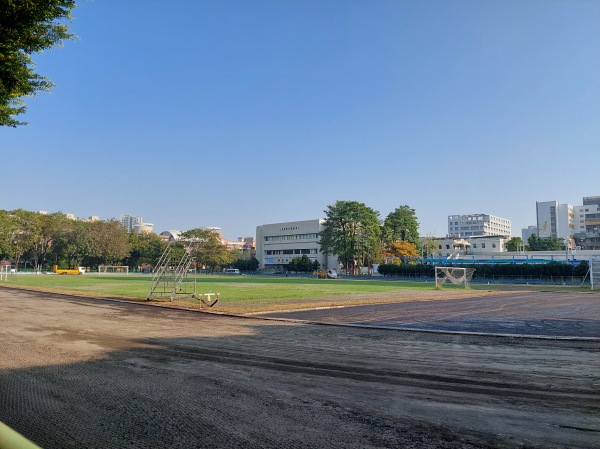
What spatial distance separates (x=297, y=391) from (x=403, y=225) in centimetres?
10045

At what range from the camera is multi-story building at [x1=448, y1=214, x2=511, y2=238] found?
186m

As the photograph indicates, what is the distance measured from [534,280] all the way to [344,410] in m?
61.4

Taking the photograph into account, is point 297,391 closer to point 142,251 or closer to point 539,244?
point 142,251

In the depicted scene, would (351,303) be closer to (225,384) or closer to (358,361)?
(358,361)

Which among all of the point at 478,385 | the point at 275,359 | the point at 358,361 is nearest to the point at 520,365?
the point at 478,385

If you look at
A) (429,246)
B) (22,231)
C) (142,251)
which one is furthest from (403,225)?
(22,231)

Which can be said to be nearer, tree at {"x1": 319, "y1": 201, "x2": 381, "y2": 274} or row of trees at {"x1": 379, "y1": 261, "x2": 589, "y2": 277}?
row of trees at {"x1": 379, "y1": 261, "x2": 589, "y2": 277}

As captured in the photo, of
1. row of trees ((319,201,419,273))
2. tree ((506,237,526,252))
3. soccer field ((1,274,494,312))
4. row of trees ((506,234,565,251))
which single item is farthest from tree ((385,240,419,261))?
soccer field ((1,274,494,312))

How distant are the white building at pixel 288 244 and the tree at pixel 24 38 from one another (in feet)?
337

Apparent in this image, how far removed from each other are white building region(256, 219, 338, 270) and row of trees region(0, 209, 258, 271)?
56.0ft

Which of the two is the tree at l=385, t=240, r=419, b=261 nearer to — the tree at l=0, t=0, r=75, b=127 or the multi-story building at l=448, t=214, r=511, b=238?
the tree at l=0, t=0, r=75, b=127

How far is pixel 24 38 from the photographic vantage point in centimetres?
858

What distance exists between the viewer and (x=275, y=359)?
8477 mm

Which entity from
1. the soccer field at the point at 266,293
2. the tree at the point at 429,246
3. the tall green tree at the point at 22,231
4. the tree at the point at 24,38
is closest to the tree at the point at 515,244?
the tree at the point at 429,246
